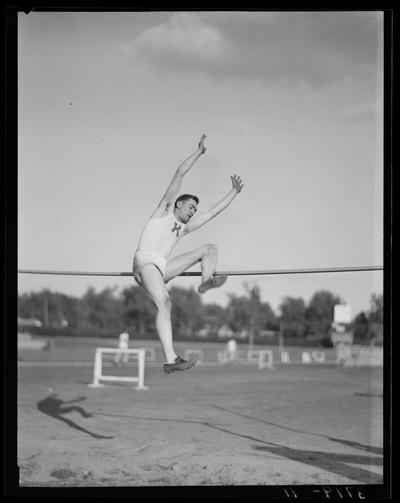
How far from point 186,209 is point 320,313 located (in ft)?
199

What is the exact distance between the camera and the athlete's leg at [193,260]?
773 cm

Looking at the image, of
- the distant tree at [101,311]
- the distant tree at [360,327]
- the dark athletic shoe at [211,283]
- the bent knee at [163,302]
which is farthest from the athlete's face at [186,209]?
the distant tree at [101,311]

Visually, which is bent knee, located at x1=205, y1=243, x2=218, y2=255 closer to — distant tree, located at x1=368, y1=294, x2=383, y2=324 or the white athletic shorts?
the white athletic shorts

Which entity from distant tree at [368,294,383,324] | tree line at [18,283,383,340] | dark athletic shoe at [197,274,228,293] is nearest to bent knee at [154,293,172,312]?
dark athletic shoe at [197,274,228,293]

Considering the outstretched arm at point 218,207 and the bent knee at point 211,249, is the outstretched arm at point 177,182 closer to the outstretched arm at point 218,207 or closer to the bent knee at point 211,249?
the outstretched arm at point 218,207

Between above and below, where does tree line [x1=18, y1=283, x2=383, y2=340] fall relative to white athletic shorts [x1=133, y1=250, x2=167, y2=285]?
below

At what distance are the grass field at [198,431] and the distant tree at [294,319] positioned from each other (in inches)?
1500

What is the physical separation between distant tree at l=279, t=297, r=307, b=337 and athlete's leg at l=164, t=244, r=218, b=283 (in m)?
60.8

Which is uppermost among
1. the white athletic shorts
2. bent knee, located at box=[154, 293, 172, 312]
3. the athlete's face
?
the athlete's face

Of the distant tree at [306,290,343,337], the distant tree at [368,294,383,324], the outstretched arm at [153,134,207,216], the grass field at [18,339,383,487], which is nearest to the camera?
the outstretched arm at [153,134,207,216]

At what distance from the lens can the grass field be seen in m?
11.9
